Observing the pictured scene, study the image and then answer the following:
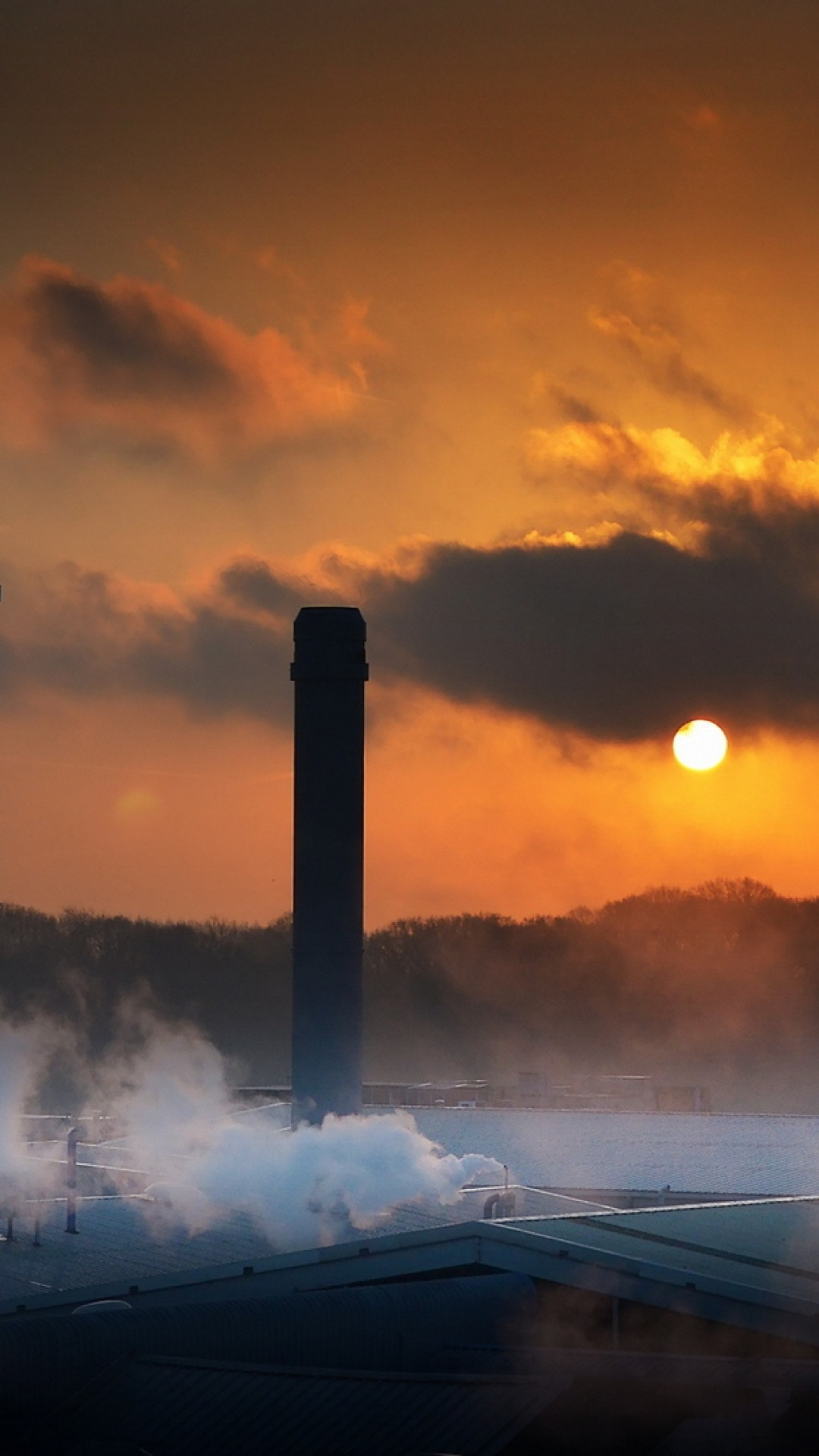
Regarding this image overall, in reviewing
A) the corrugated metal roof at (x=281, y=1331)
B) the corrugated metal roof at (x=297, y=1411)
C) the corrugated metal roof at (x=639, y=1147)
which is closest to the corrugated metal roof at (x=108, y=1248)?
the corrugated metal roof at (x=281, y=1331)

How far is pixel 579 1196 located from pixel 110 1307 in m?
26.1

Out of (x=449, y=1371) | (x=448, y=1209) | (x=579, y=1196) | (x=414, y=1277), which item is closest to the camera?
(x=449, y=1371)

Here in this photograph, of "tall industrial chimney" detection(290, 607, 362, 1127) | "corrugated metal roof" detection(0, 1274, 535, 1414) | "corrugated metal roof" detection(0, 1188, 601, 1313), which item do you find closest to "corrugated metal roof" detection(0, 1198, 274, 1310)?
"corrugated metal roof" detection(0, 1188, 601, 1313)

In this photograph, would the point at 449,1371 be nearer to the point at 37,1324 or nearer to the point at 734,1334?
the point at 734,1334

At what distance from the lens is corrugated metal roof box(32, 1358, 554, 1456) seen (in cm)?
3234

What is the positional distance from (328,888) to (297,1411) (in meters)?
29.2

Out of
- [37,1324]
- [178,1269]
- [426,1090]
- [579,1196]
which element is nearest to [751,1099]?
[426,1090]

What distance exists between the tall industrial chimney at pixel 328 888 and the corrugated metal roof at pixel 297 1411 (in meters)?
27.2

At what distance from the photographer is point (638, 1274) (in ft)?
126

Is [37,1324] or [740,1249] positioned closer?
[37,1324]

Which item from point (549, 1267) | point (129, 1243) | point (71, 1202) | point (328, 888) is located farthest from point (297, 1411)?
point (328, 888)

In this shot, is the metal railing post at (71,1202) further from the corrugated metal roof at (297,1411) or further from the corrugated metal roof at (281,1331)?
the corrugated metal roof at (297,1411)

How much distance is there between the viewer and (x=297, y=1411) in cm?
3284

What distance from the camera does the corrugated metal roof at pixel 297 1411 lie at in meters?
32.3
